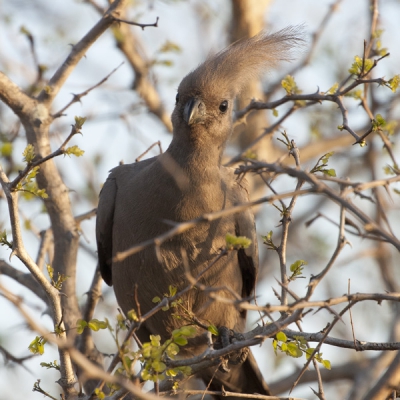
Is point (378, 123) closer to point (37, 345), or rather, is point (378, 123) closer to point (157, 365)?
point (157, 365)

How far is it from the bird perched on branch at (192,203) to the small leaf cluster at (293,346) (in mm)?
1228

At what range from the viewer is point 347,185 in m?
3.12

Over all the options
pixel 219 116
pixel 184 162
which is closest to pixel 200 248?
pixel 184 162

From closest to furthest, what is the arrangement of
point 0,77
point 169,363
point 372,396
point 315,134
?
point 169,363 → point 372,396 → point 0,77 → point 315,134

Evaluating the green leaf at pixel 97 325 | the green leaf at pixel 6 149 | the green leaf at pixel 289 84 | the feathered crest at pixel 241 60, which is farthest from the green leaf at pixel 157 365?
the green leaf at pixel 6 149

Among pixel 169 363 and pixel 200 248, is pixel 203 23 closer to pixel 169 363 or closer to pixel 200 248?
pixel 200 248

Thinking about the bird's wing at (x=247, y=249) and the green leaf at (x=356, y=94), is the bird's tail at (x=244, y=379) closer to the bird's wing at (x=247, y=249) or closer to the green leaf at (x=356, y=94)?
the bird's wing at (x=247, y=249)

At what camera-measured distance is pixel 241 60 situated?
18.0 ft

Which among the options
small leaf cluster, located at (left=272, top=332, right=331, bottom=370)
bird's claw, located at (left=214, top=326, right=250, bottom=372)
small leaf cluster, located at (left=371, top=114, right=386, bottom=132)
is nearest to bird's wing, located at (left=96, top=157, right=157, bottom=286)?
bird's claw, located at (left=214, top=326, right=250, bottom=372)

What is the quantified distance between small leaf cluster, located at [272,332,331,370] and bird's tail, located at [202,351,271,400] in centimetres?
219

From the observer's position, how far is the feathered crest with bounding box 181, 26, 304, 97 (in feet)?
17.7

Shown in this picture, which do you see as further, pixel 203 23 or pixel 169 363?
pixel 203 23

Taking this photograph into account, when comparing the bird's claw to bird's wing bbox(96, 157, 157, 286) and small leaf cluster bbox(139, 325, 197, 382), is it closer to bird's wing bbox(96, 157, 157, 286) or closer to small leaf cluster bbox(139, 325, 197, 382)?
bird's wing bbox(96, 157, 157, 286)

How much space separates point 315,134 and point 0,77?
13.8 feet
